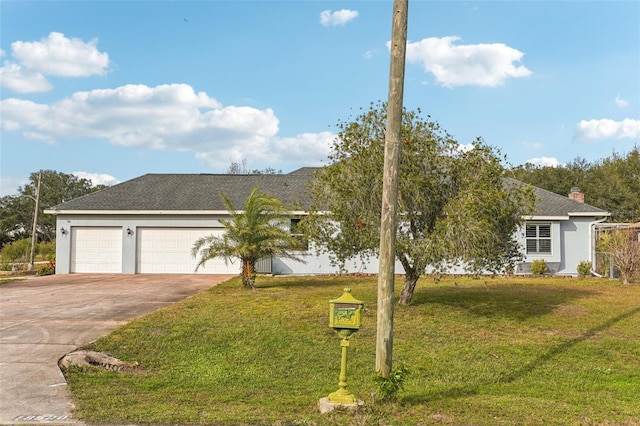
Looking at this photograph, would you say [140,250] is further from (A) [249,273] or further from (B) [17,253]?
(B) [17,253]

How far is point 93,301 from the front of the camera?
A: 41.2 feet

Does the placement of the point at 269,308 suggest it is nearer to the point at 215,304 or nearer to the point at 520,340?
the point at 215,304

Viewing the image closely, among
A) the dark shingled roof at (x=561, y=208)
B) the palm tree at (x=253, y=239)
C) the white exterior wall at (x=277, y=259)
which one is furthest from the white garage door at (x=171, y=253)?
the dark shingled roof at (x=561, y=208)

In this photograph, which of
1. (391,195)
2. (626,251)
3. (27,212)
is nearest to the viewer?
(391,195)

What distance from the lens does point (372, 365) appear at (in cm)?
722

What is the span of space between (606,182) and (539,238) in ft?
86.3

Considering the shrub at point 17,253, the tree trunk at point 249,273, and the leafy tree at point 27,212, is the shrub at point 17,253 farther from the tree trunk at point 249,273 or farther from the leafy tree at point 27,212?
the leafy tree at point 27,212

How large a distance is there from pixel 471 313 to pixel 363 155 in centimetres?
429

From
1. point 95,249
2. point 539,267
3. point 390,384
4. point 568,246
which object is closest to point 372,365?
point 390,384

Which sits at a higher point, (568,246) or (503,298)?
(568,246)

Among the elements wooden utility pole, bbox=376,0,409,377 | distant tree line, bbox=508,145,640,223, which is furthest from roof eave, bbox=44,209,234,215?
distant tree line, bbox=508,145,640,223

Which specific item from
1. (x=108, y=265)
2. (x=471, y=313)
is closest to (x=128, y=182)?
(x=108, y=265)

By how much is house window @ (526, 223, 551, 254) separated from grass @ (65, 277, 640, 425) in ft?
26.3

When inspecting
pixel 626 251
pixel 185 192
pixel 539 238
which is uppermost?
pixel 185 192
